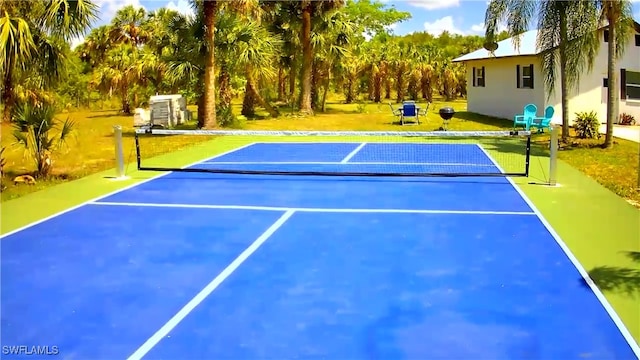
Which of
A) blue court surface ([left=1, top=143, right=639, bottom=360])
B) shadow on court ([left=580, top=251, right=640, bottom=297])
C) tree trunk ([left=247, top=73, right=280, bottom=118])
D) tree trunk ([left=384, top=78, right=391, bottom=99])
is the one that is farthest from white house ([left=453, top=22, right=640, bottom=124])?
tree trunk ([left=384, top=78, right=391, bottom=99])

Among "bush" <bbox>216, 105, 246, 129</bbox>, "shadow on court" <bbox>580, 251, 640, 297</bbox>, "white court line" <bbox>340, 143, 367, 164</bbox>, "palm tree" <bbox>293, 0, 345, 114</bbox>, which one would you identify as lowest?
"shadow on court" <bbox>580, 251, 640, 297</bbox>

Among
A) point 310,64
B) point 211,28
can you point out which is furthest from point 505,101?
point 211,28

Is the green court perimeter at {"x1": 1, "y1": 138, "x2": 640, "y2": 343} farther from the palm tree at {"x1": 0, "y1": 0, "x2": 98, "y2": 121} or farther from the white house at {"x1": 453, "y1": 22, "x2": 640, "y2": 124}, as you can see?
the white house at {"x1": 453, "y1": 22, "x2": 640, "y2": 124}

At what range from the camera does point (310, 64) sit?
29.8 metres

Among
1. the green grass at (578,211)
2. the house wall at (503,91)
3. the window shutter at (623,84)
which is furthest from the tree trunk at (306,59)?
the window shutter at (623,84)

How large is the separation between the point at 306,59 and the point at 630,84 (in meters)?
13.8

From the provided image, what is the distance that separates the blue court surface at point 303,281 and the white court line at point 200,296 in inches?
1.0

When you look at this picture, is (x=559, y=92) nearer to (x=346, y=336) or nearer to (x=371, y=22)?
(x=346, y=336)

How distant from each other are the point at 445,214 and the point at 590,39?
983cm

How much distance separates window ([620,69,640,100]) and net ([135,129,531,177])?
6736 millimetres

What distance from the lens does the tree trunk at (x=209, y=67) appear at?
70.4 ft

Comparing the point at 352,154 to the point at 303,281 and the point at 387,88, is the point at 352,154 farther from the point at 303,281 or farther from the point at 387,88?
the point at 387,88

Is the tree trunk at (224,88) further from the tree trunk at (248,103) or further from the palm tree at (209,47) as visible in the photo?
the tree trunk at (248,103)

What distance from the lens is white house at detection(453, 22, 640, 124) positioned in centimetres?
2384
